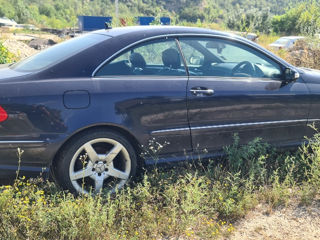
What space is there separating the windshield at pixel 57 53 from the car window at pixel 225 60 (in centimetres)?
94

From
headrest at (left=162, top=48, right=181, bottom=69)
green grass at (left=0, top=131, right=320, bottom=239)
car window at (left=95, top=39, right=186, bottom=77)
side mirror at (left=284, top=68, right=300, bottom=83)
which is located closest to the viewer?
green grass at (left=0, top=131, right=320, bottom=239)

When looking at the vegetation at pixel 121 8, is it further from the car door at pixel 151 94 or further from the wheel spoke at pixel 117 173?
the wheel spoke at pixel 117 173

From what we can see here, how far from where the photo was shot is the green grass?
273 centimetres

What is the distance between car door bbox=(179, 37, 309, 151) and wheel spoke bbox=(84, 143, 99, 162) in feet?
3.29

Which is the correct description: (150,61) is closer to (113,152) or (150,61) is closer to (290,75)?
(113,152)

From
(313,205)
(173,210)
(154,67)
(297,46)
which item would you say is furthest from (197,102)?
(297,46)

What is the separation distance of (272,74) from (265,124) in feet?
2.01

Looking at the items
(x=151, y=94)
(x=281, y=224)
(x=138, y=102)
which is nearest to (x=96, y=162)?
(x=138, y=102)

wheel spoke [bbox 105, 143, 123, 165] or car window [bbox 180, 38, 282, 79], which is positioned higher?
car window [bbox 180, 38, 282, 79]

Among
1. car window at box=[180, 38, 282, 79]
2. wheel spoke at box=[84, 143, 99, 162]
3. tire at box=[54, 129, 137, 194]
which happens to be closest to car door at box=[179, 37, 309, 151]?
car window at box=[180, 38, 282, 79]

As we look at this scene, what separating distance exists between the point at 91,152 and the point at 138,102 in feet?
2.09

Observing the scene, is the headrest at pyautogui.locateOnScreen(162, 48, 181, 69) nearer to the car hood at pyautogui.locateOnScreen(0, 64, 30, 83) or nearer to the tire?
the tire

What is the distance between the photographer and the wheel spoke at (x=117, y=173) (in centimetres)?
341

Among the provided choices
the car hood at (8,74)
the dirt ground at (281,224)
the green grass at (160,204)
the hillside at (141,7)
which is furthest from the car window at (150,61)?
the hillside at (141,7)
